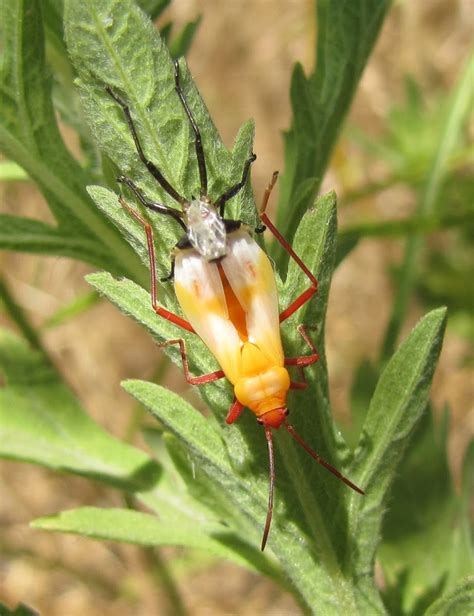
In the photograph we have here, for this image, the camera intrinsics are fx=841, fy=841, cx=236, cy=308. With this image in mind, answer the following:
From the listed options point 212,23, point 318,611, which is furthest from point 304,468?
point 212,23

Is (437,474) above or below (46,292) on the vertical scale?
below

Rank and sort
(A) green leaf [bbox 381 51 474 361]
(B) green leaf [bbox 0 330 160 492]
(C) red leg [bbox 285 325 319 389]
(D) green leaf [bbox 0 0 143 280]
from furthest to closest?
1. (A) green leaf [bbox 381 51 474 361]
2. (B) green leaf [bbox 0 330 160 492]
3. (D) green leaf [bbox 0 0 143 280]
4. (C) red leg [bbox 285 325 319 389]

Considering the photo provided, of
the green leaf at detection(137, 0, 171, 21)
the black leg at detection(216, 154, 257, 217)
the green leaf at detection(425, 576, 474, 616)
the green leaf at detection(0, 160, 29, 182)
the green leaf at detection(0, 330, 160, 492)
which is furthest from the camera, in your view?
the green leaf at detection(0, 160, 29, 182)

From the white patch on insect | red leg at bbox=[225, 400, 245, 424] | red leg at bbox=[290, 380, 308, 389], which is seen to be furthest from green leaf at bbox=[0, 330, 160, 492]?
the white patch on insect

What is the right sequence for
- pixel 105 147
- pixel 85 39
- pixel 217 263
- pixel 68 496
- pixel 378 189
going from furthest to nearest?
1. pixel 68 496
2. pixel 378 189
3. pixel 217 263
4. pixel 105 147
5. pixel 85 39

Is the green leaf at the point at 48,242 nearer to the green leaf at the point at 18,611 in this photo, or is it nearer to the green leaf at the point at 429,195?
the green leaf at the point at 18,611

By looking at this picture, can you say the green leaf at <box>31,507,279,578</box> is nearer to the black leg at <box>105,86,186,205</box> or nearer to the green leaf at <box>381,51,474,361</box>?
the black leg at <box>105,86,186,205</box>

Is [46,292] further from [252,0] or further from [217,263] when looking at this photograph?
[217,263]
